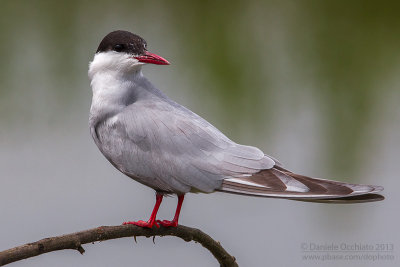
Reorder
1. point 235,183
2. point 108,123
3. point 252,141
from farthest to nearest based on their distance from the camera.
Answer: point 252,141 → point 108,123 → point 235,183

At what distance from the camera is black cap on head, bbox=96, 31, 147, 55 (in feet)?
9.27

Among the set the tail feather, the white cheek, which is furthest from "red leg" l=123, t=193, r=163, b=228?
the white cheek

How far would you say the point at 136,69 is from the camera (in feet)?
9.59

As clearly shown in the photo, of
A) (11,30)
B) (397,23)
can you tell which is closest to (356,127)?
(397,23)

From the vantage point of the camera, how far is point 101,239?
251cm

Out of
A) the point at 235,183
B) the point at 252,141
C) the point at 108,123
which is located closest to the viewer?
the point at 235,183

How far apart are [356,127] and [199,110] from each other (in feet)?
3.57

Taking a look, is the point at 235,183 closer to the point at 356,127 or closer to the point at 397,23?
the point at 356,127

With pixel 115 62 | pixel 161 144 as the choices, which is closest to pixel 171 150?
pixel 161 144

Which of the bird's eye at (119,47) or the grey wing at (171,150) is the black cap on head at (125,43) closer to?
the bird's eye at (119,47)

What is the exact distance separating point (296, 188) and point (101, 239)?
0.66 m

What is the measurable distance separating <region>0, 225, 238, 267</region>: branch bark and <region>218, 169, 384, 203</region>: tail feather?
0.21 meters

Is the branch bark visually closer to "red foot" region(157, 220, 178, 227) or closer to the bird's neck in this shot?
"red foot" region(157, 220, 178, 227)

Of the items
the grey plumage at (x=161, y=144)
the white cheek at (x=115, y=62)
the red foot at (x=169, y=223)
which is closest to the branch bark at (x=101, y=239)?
the red foot at (x=169, y=223)
